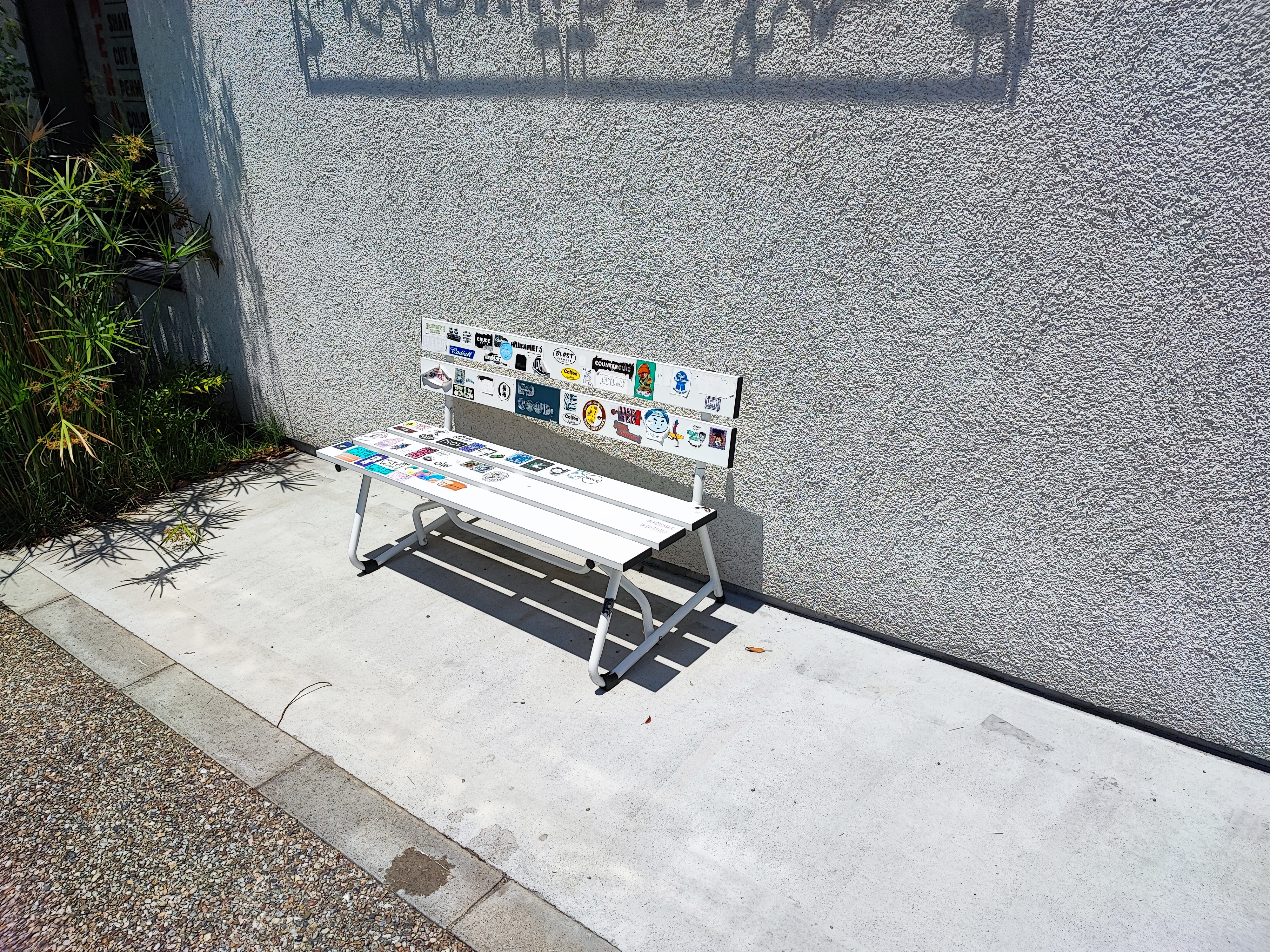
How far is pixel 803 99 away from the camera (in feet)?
10.00

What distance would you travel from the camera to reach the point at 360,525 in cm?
403

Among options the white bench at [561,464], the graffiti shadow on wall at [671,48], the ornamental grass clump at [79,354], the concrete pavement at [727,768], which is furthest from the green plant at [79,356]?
the graffiti shadow on wall at [671,48]

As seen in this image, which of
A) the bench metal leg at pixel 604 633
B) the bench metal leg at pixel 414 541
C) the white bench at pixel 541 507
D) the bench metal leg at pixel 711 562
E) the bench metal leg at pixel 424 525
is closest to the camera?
the bench metal leg at pixel 604 633

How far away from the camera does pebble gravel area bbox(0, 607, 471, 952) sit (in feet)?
7.60

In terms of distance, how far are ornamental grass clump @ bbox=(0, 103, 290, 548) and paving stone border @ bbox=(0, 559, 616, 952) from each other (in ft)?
3.06

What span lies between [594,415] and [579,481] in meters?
0.30

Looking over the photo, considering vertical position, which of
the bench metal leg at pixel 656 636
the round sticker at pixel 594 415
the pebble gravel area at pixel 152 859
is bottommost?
the pebble gravel area at pixel 152 859

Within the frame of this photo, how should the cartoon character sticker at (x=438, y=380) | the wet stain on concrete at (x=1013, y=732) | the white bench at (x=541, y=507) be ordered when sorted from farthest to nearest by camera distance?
the cartoon character sticker at (x=438, y=380)
the white bench at (x=541, y=507)
the wet stain on concrete at (x=1013, y=732)

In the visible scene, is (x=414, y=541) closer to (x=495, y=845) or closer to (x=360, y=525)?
(x=360, y=525)

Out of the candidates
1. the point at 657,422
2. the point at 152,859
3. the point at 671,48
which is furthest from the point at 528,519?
the point at 671,48

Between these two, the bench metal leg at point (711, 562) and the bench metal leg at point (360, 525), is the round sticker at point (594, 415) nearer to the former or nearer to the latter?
the bench metal leg at point (711, 562)

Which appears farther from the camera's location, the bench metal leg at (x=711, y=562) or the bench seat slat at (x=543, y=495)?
the bench metal leg at (x=711, y=562)

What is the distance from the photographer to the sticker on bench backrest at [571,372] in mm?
3395

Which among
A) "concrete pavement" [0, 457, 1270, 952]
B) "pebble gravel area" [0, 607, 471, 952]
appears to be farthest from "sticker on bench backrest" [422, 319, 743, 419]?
"pebble gravel area" [0, 607, 471, 952]
